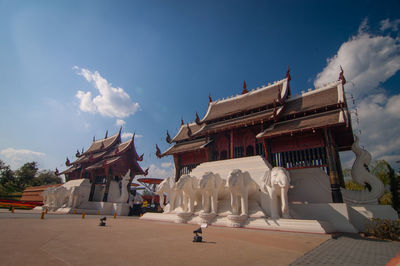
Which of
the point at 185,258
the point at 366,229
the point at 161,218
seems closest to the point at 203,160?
the point at 161,218

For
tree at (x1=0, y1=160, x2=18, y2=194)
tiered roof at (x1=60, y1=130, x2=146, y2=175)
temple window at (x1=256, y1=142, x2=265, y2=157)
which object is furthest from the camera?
tree at (x1=0, y1=160, x2=18, y2=194)

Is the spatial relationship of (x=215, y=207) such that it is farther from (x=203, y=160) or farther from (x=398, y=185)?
(x=398, y=185)

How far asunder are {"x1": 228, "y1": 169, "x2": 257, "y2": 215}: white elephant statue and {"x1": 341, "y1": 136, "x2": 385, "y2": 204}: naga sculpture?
5.97 metres

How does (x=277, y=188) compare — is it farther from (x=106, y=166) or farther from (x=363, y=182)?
(x=106, y=166)

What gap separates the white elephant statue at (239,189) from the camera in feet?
35.2

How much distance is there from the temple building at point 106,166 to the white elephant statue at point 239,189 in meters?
17.4

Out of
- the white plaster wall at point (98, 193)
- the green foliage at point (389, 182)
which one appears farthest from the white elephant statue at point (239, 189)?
the white plaster wall at point (98, 193)

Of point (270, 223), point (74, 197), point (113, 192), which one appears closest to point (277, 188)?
point (270, 223)

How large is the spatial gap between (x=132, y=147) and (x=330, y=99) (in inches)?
879

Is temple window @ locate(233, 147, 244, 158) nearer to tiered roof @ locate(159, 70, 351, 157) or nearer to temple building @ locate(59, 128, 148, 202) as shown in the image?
tiered roof @ locate(159, 70, 351, 157)

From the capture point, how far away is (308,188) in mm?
13016

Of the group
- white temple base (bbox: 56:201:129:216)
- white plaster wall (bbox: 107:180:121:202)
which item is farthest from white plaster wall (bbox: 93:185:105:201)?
white plaster wall (bbox: 107:180:121:202)

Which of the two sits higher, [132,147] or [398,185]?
[132,147]

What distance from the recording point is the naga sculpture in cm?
1148
